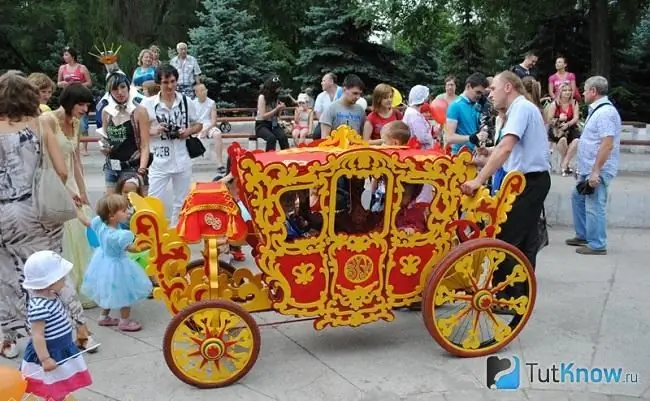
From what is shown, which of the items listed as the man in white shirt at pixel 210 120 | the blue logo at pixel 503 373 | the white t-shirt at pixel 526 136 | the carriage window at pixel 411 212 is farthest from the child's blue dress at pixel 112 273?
the man in white shirt at pixel 210 120

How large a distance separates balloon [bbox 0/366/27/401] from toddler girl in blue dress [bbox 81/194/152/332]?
185 centimetres

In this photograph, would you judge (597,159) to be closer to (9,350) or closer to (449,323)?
(449,323)

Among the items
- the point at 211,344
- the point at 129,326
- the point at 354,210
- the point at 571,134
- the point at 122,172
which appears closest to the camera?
the point at 211,344

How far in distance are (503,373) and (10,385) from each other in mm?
2712

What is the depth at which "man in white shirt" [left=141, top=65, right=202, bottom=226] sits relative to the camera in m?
6.10

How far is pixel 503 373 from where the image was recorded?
427 cm

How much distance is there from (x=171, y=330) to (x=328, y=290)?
0.96 m

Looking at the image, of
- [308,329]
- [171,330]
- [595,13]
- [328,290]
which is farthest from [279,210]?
[595,13]

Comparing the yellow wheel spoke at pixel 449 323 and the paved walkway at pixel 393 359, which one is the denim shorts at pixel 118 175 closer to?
the paved walkway at pixel 393 359

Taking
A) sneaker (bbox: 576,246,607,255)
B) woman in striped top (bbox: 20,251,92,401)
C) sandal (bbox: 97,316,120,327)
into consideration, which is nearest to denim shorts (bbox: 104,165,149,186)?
sandal (bbox: 97,316,120,327)

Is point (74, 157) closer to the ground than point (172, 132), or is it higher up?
closer to the ground

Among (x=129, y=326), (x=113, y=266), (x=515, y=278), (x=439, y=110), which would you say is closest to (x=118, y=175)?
(x=113, y=266)

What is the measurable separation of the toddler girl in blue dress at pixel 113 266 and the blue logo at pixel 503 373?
2.44m

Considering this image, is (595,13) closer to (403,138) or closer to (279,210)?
(403,138)
